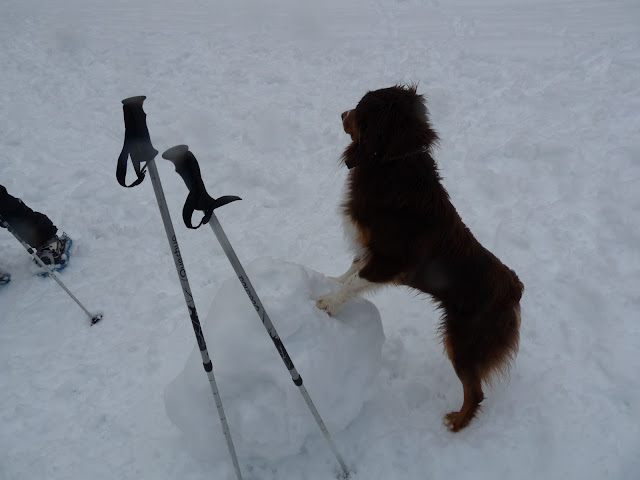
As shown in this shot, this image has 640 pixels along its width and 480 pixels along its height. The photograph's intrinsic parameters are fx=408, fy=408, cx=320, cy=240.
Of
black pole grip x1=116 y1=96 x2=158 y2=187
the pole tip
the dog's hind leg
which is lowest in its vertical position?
the dog's hind leg

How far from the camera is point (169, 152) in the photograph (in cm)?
164

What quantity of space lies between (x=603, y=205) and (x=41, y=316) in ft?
18.5

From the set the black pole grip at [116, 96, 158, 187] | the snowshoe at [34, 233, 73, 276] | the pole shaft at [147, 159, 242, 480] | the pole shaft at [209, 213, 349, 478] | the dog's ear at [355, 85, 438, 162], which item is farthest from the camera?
the snowshoe at [34, 233, 73, 276]

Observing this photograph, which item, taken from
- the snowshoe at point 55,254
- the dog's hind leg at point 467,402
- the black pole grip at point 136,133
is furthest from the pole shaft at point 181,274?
the snowshoe at point 55,254

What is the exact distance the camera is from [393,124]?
8.07 ft

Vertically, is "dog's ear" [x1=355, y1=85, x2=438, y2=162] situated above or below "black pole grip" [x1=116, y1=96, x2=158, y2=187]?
below

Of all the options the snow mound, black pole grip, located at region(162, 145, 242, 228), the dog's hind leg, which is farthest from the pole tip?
the dog's hind leg

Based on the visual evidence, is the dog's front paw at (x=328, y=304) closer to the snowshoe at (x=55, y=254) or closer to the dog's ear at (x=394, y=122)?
the dog's ear at (x=394, y=122)

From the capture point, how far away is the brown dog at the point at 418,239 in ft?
8.16

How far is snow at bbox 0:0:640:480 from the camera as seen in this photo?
9.13 feet

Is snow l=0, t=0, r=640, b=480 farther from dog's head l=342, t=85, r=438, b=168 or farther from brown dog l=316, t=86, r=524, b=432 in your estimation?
dog's head l=342, t=85, r=438, b=168

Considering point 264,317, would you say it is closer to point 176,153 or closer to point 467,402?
point 176,153

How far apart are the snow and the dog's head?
111 cm

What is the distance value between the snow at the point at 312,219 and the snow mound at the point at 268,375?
3 cm
